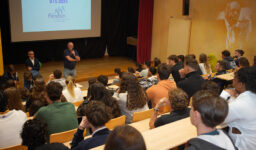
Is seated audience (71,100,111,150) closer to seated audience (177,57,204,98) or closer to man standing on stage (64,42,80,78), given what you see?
seated audience (177,57,204,98)

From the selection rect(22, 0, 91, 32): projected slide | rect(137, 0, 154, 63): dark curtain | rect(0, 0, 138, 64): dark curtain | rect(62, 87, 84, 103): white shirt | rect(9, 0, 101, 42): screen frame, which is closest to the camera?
rect(62, 87, 84, 103): white shirt

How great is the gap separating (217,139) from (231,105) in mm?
439

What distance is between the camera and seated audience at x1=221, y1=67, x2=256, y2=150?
187 cm

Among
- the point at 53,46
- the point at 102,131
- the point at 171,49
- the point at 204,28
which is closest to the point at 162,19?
the point at 171,49

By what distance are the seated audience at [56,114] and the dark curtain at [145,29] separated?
7.13 metres

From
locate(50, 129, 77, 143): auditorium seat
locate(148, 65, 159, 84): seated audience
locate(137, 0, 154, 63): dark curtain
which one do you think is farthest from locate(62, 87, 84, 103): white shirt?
locate(137, 0, 154, 63): dark curtain

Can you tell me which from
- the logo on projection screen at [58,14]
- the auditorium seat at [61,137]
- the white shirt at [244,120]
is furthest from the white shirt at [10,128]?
the logo on projection screen at [58,14]

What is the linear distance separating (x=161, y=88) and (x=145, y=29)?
20.9ft

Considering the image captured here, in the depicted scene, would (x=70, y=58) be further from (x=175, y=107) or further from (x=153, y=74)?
(x=175, y=107)

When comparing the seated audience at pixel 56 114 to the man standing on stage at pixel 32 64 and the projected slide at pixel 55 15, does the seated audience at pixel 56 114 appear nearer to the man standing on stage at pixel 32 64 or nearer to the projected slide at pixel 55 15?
the man standing on stage at pixel 32 64

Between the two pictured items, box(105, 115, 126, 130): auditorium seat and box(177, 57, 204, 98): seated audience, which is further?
box(177, 57, 204, 98): seated audience

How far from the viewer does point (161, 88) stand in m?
3.66

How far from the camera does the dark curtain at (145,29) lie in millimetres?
9484

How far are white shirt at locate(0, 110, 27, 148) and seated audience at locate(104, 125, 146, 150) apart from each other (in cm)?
177
